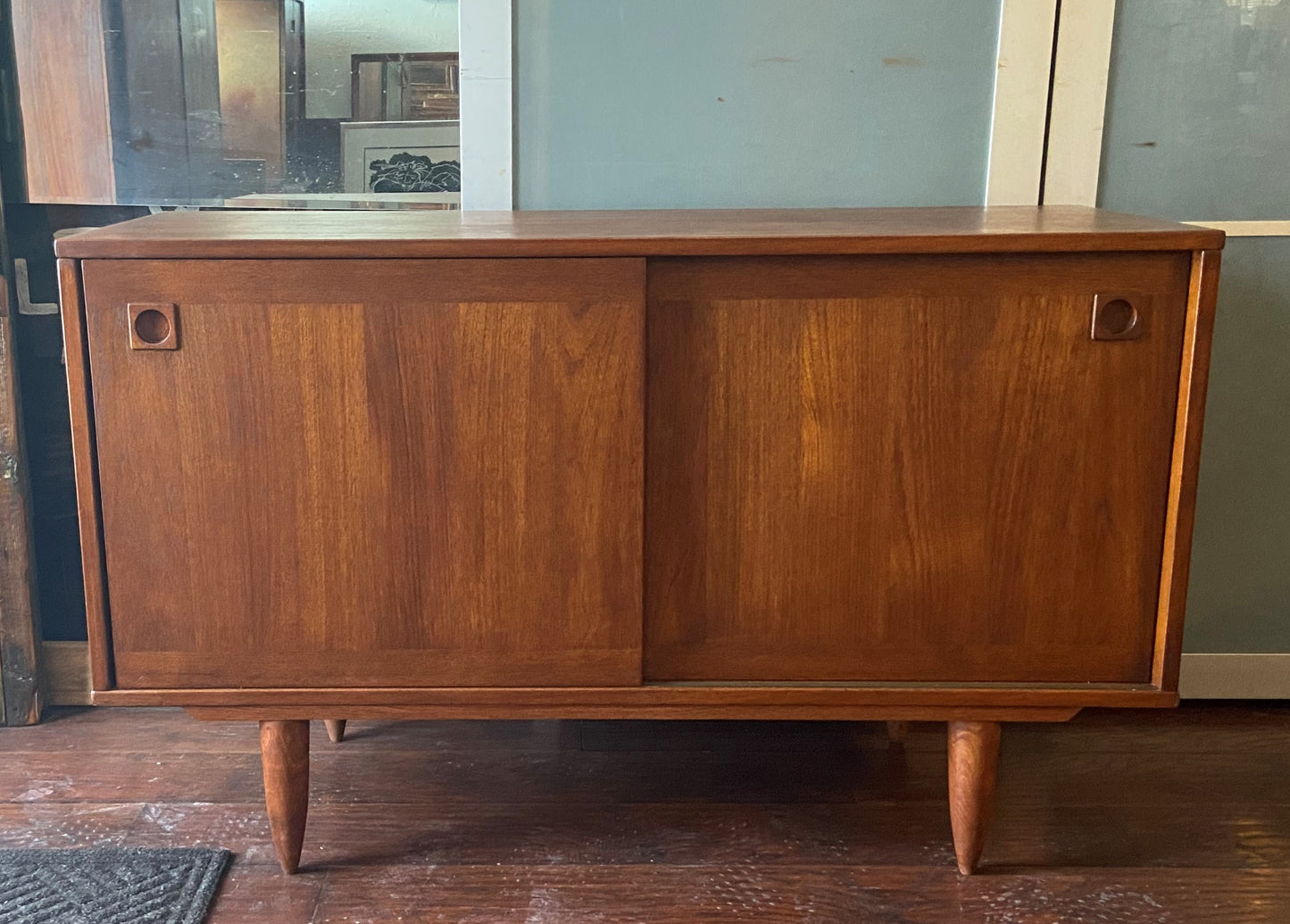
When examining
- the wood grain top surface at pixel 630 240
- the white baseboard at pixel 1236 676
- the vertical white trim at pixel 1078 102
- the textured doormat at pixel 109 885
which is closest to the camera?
the wood grain top surface at pixel 630 240

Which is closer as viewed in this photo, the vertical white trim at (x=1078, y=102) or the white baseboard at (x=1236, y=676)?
the vertical white trim at (x=1078, y=102)

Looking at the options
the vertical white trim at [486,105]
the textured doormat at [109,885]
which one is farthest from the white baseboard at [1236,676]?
the textured doormat at [109,885]

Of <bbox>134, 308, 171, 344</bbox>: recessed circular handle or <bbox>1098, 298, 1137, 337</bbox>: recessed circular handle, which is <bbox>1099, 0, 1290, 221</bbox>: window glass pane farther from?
<bbox>134, 308, 171, 344</bbox>: recessed circular handle

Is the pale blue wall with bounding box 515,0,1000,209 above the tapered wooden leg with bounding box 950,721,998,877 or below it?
above

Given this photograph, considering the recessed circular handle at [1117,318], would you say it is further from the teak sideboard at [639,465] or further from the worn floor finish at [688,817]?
the worn floor finish at [688,817]

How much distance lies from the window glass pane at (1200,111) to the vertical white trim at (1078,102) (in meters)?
0.02

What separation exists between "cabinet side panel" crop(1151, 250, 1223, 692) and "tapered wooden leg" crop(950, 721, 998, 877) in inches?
6.8

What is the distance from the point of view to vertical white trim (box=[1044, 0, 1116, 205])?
135 centimetres

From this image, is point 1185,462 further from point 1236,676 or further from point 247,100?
point 247,100

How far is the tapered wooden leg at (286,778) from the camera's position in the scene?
3.81 ft

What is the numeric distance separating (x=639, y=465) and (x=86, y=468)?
502 millimetres

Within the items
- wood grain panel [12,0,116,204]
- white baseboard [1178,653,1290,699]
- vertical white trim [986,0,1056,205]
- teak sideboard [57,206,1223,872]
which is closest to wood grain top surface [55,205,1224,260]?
teak sideboard [57,206,1223,872]

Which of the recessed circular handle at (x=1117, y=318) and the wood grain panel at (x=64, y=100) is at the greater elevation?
the wood grain panel at (x=64, y=100)

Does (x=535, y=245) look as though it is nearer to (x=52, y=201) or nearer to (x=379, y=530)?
(x=379, y=530)
